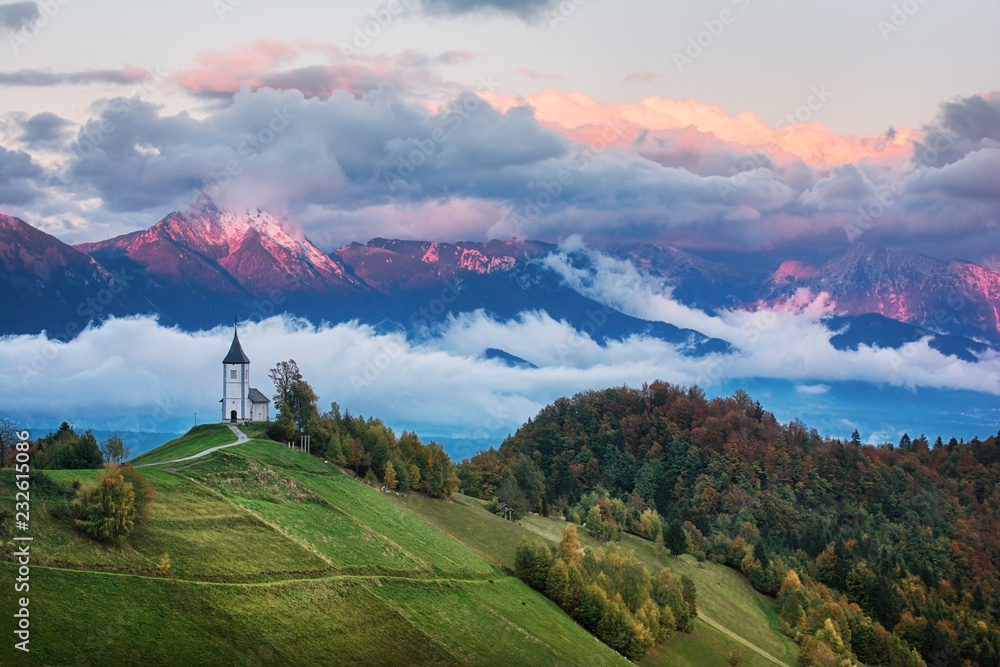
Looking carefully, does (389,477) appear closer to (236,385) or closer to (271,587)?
(236,385)

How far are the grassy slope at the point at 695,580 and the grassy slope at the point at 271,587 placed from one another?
429 inches

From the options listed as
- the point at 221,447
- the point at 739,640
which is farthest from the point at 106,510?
the point at 739,640

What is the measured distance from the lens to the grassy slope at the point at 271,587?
196ft

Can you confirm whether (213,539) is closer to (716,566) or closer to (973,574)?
(716,566)

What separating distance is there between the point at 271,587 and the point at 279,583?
113 centimetres

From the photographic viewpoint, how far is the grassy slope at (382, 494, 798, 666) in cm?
10806

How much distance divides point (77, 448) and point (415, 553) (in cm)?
3551

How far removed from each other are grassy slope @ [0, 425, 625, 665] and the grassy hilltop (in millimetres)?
A: 133

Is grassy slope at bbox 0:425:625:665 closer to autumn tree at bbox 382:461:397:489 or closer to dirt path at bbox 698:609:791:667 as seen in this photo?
autumn tree at bbox 382:461:397:489

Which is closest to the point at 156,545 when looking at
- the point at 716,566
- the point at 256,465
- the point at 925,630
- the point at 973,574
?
the point at 256,465

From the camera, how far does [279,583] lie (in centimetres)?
7150

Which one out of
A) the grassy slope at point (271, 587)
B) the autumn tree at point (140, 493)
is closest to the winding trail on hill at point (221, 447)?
the grassy slope at point (271, 587)

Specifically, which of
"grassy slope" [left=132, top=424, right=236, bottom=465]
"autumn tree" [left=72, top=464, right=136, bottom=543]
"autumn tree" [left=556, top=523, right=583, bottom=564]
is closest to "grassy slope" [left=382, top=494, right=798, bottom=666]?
"autumn tree" [left=556, top=523, right=583, bottom=564]

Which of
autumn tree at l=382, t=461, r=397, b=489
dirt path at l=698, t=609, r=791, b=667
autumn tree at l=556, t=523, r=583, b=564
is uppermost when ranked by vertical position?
autumn tree at l=382, t=461, r=397, b=489
